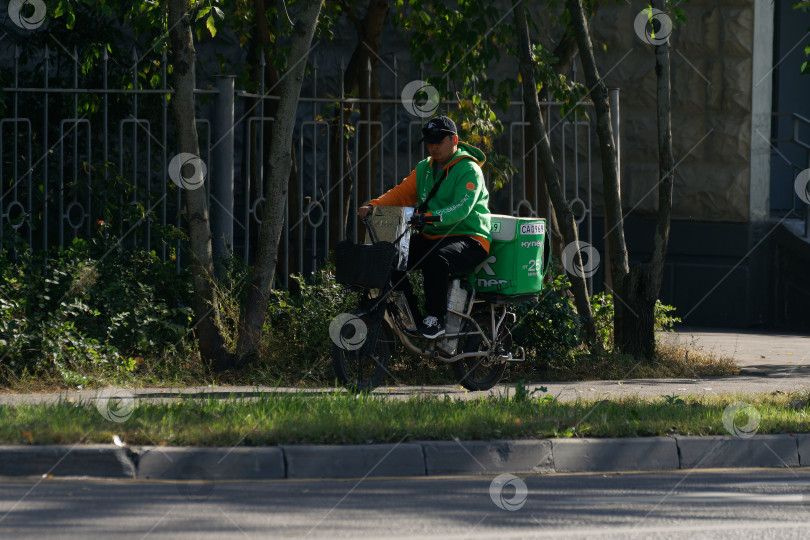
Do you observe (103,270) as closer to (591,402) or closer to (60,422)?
(60,422)

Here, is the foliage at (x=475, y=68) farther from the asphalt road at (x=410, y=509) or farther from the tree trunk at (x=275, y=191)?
the asphalt road at (x=410, y=509)

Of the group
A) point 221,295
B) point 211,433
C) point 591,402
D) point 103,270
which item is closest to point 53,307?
point 103,270

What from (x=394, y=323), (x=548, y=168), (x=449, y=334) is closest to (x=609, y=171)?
(x=548, y=168)

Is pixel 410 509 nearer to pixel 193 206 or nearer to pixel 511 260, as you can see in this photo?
pixel 511 260

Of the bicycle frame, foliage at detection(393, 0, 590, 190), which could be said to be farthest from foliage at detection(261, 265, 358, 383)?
foliage at detection(393, 0, 590, 190)

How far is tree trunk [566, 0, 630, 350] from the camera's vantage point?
35.5ft

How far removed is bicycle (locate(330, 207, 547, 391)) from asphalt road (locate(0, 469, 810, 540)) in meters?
2.13

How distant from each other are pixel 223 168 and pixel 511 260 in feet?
10.3

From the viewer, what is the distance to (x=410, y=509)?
5555 mm

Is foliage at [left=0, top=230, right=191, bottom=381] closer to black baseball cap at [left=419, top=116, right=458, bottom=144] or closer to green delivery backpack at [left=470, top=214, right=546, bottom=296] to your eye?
green delivery backpack at [left=470, top=214, right=546, bottom=296]

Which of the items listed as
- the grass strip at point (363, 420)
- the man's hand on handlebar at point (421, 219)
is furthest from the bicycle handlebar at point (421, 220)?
the grass strip at point (363, 420)

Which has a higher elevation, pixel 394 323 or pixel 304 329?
pixel 394 323

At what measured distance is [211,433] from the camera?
649cm

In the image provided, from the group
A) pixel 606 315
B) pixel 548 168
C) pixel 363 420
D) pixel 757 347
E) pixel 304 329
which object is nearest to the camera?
pixel 363 420
